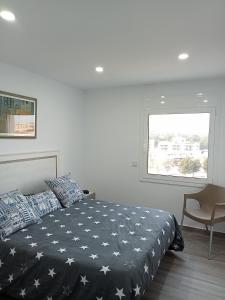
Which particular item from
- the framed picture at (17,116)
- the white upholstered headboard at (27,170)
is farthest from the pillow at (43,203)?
the framed picture at (17,116)

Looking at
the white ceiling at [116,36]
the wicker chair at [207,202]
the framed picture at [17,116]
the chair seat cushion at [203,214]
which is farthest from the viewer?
the wicker chair at [207,202]

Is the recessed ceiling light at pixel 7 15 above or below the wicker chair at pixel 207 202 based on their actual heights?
Answer: above

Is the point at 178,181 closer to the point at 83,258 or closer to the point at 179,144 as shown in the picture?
the point at 179,144

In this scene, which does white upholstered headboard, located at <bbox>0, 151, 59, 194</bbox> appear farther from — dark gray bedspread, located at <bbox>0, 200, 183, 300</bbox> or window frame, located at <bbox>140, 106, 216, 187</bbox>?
window frame, located at <bbox>140, 106, 216, 187</bbox>

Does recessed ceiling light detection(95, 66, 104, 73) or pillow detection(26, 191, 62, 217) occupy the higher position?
recessed ceiling light detection(95, 66, 104, 73)

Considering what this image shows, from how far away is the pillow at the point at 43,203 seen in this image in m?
2.83

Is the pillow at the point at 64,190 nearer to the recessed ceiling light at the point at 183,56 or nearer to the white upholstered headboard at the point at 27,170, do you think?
the white upholstered headboard at the point at 27,170

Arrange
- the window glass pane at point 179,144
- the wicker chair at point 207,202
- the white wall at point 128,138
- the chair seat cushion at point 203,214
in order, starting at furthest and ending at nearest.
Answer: the window glass pane at point 179,144, the white wall at point 128,138, the wicker chair at point 207,202, the chair seat cushion at point 203,214

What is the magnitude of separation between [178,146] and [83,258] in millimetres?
2665

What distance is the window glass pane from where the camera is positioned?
3.78 m

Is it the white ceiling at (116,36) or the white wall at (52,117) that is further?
the white wall at (52,117)

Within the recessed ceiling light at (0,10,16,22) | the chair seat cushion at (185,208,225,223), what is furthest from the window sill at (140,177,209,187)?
the recessed ceiling light at (0,10,16,22)

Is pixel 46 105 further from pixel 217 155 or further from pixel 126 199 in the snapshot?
pixel 217 155

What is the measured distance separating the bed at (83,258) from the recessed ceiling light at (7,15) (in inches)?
75.5
